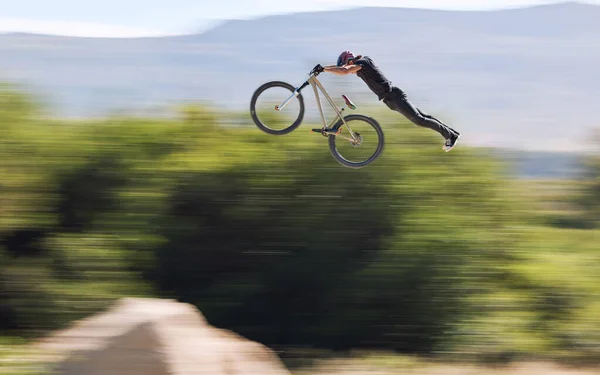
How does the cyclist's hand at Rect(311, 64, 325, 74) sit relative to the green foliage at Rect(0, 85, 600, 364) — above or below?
above

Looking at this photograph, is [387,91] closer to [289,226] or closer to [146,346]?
[146,346]

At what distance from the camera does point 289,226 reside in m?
17.3

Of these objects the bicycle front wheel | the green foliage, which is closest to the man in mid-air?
the bicycle front wheel

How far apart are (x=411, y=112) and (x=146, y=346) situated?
4451 millimetres

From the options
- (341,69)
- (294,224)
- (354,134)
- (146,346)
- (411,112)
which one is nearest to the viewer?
(341,69)

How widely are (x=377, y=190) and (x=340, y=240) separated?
4.80ft

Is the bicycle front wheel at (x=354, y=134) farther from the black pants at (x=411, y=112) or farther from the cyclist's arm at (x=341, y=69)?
the cyclist's arm at (x=341, y=69)

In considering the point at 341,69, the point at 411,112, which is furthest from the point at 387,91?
the point at 341,69

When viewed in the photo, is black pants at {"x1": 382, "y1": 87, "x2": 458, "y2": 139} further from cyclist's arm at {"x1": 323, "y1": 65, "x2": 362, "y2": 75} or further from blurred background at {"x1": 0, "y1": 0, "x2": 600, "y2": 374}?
blurred background at {"x1": 0, "y1": 0, "x2": 600, "y2": 374}

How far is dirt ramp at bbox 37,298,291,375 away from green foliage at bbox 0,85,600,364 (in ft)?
22.8

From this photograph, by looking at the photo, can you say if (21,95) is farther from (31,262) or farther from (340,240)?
(340,240)

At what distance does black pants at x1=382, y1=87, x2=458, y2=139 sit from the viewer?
576 cm

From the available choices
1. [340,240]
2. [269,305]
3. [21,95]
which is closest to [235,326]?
[269,305]

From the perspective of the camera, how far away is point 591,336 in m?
18.7
